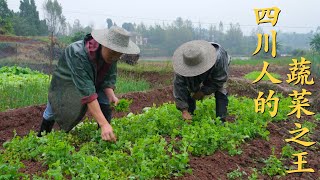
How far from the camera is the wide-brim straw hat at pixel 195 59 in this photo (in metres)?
4.48

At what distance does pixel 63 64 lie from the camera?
423 centimetres

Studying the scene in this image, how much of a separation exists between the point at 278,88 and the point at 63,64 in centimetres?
709

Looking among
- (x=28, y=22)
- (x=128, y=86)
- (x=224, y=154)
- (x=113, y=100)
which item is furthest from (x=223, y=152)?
(x=28, y=22)

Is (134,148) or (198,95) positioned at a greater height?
(198,95)

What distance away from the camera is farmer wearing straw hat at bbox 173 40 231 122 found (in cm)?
451

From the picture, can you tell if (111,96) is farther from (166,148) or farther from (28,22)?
(28,22)

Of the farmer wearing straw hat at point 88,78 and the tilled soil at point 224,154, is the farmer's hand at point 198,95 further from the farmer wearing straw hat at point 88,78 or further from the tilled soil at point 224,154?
the farmer wearing straw hat at point 88,78

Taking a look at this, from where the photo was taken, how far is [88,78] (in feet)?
12.7

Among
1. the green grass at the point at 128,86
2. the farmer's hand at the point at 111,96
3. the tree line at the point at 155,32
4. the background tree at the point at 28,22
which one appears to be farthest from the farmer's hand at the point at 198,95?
the background tree at the point at 28,22

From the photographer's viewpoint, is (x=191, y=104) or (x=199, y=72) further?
(x=191, y=104)

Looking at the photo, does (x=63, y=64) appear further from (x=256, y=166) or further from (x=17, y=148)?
(x=256, y=166)

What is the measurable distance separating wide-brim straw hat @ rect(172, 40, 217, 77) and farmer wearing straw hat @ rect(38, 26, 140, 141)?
2.40ft

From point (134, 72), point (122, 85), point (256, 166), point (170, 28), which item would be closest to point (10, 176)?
point (256, 166)

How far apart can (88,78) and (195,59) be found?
1292 millimetres
